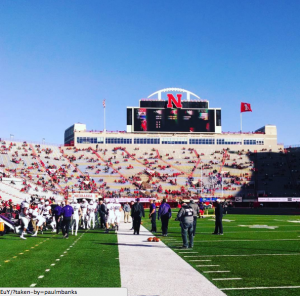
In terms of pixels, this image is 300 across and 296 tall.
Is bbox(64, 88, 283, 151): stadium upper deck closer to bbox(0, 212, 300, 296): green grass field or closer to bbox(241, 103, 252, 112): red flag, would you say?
bbox(241, 103, 252, 112): red flag

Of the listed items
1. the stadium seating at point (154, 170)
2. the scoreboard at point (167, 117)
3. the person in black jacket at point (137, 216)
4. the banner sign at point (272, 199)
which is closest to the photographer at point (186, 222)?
the person in black jacket at point (137, 216)

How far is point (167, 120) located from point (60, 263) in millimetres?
72270

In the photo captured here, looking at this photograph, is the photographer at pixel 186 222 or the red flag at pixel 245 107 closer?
the photographer at pixel 186 222

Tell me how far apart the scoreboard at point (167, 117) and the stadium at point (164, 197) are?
7.1 inches

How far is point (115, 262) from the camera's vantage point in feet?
40.7

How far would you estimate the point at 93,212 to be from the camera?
25531 millimetres

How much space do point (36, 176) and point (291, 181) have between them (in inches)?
1583

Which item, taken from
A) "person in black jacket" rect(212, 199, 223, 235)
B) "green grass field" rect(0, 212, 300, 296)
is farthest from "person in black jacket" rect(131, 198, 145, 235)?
"person in black jacket" rect(212, 199, 223, 235)

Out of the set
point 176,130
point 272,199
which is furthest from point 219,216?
point 176,130

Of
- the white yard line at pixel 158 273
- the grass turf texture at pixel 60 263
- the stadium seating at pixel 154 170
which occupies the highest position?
the stadium seating at pixel 154 170

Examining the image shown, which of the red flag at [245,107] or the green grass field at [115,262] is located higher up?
the red flag at [245,107]

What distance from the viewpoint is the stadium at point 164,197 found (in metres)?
10.3

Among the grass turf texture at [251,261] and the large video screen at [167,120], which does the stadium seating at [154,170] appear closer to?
the large video screen at [167,120]

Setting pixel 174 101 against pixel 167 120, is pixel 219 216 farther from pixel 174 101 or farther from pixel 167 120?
pixel 174 101
